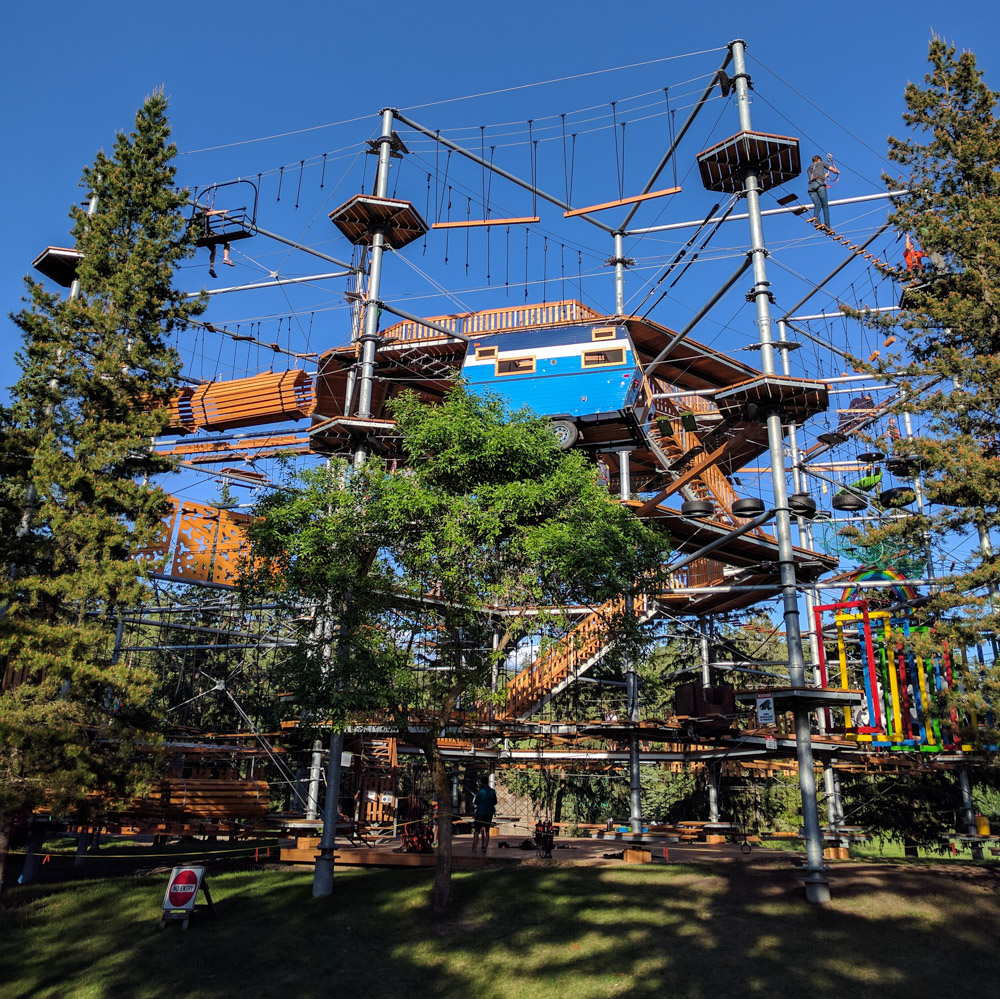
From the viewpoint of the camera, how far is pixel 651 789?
35812 millimetres

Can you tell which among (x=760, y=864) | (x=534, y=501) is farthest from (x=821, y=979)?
(x=534, y=501)

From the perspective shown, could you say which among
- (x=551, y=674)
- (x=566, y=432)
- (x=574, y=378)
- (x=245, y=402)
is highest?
(x=245, y=402)

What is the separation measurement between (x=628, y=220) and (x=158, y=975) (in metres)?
23.8

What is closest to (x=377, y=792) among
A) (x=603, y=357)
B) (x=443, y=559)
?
(x=443, y=559)

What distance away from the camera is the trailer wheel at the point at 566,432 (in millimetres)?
23609

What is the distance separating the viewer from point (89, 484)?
661 inches

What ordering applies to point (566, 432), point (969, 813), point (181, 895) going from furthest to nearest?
point (566, 432) → point (969, 813) → point (181, 895)

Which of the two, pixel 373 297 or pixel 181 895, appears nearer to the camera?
pixel 181 895

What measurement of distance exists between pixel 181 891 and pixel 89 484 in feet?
25.3

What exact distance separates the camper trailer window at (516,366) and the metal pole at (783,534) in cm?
807

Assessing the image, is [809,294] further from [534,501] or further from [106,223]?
[106,223]

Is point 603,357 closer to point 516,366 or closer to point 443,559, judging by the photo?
point 516,366

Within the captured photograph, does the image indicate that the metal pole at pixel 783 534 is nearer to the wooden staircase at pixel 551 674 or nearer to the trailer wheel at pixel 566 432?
the wooden staircase at pixel 551 674

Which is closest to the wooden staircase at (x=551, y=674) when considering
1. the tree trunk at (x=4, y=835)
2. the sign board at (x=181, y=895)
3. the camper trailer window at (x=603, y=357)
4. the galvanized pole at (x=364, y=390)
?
the galvanized pole at (x=364, y=390)
